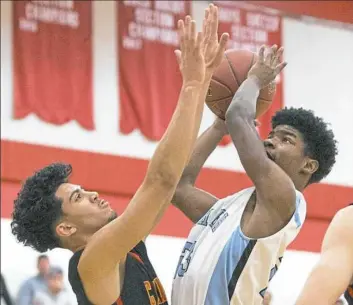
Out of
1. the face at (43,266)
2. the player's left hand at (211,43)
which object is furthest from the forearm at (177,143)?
the face at (43,266)

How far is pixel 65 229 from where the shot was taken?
3.84 meters

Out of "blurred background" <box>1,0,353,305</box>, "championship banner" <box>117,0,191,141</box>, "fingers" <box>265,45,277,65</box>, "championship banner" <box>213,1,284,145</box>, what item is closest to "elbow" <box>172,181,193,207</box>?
"fingers" <box>265,45,277,65</box>

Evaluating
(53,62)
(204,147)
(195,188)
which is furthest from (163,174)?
(53,62)

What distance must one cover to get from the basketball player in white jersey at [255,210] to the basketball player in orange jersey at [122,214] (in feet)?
0.63

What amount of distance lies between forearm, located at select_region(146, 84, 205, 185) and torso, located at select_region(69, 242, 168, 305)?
0.46 metres

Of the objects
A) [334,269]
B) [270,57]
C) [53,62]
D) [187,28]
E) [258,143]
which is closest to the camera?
[334,269]

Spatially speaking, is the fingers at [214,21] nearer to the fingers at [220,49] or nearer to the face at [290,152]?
the fingers at [220,49]

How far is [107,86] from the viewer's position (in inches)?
417

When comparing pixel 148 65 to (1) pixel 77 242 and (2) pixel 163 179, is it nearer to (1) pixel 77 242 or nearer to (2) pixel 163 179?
(1) pixel 77 242

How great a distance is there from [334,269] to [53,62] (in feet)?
23.8

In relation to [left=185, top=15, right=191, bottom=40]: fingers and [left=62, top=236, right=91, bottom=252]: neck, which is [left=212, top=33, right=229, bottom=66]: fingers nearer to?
[left=185, top=15, right=191, bottom=40]: fingers

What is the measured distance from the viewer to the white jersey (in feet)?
12.4

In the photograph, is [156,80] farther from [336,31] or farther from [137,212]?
[137,212]

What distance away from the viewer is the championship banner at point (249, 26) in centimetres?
1130
